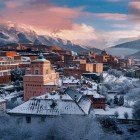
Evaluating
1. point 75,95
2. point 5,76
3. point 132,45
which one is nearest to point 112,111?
point 75,95

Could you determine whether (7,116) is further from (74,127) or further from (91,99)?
(91,99)

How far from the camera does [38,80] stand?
38.8 m

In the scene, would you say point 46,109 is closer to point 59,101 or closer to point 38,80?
point 59,101

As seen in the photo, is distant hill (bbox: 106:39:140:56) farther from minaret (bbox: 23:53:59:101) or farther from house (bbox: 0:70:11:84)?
minaret (bbox: 23:53:59:101)

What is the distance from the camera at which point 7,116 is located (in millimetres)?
23031

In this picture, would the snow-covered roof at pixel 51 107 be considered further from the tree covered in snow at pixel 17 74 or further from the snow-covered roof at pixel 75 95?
the tree covered in snow at pixel 17 74

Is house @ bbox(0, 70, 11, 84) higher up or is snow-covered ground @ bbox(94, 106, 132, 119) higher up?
house @ bbox(0, 70, 11, 84)

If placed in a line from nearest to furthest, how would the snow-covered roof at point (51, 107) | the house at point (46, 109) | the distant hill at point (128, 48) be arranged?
the house at point (46, 109)
the snow-covered roof at point (51, 107)
the distant hill at point (128, 48)

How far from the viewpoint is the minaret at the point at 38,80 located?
125 feet

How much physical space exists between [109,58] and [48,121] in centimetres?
6571

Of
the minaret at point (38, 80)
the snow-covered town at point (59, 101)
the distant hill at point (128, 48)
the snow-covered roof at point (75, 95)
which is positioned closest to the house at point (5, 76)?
the snow-covered town at point (59, 101)

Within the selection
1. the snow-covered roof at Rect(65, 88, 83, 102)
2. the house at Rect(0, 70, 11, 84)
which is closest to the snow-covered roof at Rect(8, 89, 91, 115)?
the snow-covered roof at Rect(65, 88, 83, 102)

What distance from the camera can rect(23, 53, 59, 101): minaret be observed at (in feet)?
125

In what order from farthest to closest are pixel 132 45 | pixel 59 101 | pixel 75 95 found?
pixel 132 45 < pixel 75 95 < pixel 59 101
